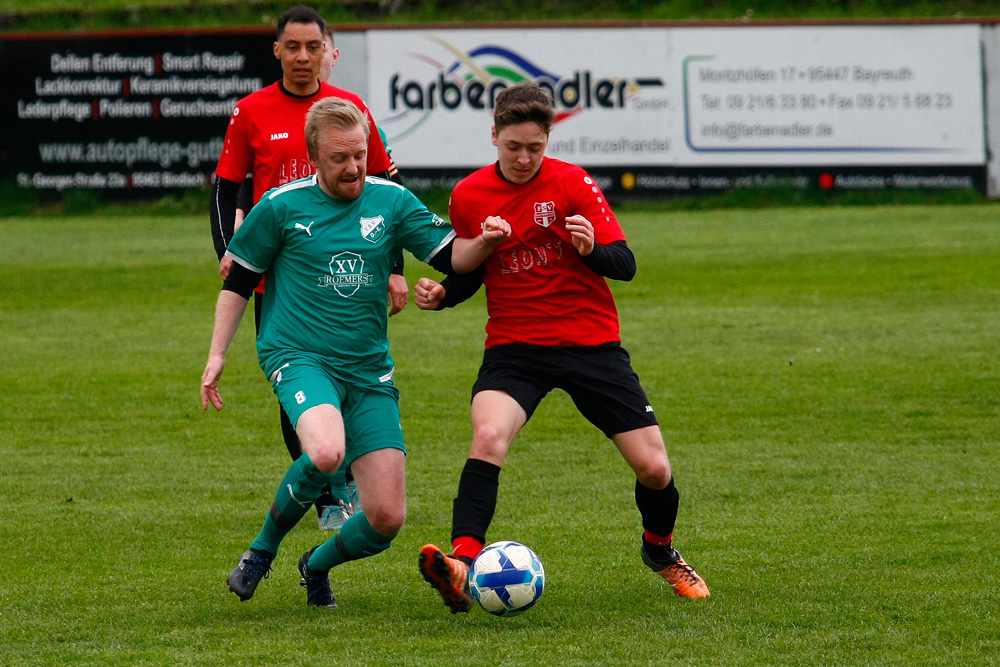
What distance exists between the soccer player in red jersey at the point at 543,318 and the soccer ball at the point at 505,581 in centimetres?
20

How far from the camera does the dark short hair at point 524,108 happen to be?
486 cm

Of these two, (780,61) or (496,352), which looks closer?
(496,352)

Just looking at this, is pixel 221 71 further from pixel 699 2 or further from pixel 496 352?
pixel 496 352

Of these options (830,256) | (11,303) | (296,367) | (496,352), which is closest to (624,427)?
(496,352)

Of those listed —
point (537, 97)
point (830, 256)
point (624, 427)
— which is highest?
point (537, 97)

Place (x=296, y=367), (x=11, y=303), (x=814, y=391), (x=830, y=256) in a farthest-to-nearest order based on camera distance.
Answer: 1. (x=830, y=256)
2. (x=11, y=303)
3. (x=814, y=391)
4. (x=296, y=367)

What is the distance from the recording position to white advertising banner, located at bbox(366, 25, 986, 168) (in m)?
20.2

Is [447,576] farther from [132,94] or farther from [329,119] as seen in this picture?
[132,94]

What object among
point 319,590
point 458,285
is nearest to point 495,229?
point 458,285

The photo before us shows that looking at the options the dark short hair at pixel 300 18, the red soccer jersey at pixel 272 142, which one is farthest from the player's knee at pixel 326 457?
the dark short hair at pixel 300 18

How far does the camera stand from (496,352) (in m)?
5.15

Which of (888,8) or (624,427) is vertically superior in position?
(888,8)

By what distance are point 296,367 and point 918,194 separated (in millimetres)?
17331

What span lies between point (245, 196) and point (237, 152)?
22cm
